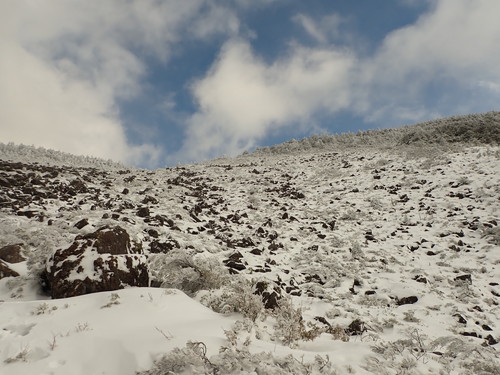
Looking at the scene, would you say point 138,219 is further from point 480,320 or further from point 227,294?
point 480,320

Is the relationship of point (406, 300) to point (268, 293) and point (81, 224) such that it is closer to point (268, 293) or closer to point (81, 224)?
point (268, 293)

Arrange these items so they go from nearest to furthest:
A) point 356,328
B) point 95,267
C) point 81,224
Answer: point 356,328
point 95,267
point 81,224

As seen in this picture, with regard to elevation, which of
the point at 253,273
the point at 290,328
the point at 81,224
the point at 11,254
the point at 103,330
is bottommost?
the point at 290,328

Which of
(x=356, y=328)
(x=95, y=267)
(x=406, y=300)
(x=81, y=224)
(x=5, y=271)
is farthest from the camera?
(x=81, y=224)

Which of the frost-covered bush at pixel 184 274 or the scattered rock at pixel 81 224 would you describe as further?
the scattered rock at pixel 81 224

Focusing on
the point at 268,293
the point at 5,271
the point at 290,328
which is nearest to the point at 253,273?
the point at 268,293

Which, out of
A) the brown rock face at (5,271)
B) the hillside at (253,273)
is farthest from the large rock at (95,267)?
the brown rock face at (5,271)

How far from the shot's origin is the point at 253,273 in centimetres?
944

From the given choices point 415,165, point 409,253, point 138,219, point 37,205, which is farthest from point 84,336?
point 415,165

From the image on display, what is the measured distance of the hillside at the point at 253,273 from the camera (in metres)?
4.50

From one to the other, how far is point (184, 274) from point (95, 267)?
198 centimetres

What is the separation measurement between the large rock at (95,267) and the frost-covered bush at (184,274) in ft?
1.93

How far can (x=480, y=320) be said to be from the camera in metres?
7.39

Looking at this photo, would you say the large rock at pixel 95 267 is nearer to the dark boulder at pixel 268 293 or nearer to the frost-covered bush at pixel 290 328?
the dark boulder at pixel 268 293
